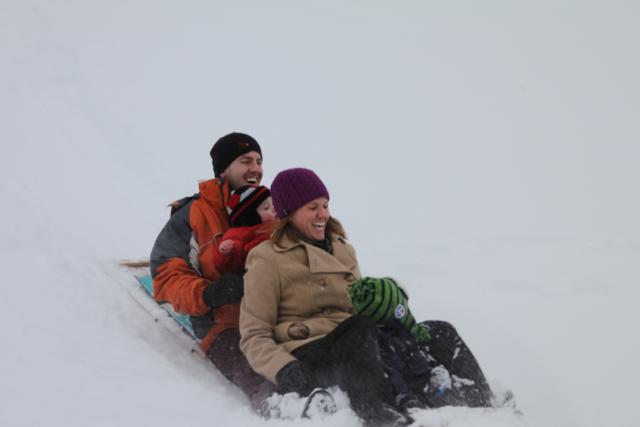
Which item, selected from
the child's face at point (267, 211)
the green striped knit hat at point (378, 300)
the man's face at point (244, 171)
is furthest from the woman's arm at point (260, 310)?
the man's face at point (244, 171)

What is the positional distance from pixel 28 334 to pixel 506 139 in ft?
31.2

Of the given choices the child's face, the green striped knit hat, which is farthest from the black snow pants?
the child's face

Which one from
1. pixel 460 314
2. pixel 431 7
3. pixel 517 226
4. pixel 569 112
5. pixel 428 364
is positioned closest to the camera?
pixel 428 364

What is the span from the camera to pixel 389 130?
11.3 metres

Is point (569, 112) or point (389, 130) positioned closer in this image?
point (389, 130)

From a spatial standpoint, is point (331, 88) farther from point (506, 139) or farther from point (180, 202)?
point (180, 202)

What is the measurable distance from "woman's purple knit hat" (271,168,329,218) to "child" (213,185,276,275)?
31cm

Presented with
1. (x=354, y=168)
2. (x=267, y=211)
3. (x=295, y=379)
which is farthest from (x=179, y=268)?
(x=354, y=168)

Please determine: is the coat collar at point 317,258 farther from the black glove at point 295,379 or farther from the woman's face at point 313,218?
the black glove at point 295,379

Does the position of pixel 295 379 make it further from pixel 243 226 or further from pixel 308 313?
pixel 243 226

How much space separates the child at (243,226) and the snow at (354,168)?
1.78 feet

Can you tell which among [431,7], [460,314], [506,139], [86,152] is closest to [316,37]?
[431,7]

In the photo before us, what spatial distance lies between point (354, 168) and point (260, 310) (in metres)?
7.09

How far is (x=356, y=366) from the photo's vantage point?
2174 millimetres
